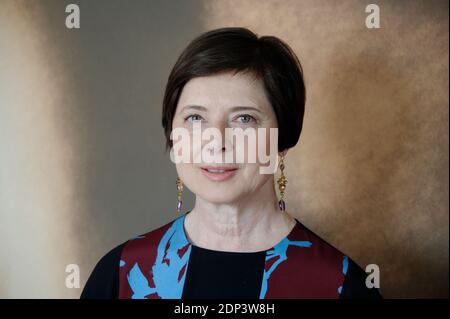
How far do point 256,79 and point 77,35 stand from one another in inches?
26.0

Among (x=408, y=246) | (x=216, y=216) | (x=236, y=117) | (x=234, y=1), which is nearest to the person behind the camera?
(x=236, y=117)

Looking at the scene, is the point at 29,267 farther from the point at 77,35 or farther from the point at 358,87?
the point at 358,87

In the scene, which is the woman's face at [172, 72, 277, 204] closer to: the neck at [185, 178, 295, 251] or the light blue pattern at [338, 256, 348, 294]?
the neck at [185, 178, 295, 251]

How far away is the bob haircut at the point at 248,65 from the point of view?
4.30ft

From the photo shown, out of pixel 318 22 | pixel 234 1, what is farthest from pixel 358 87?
pixel 234 1

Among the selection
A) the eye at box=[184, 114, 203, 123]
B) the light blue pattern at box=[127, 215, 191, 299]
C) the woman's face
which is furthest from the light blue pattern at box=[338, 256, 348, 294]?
the eye at box=[184, 114, 203, 123]

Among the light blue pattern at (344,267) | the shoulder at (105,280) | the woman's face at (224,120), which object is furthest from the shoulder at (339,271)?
the shoulder at (105,280)

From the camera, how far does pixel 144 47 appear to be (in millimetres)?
1647

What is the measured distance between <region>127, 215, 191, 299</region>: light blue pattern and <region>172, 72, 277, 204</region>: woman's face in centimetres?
19

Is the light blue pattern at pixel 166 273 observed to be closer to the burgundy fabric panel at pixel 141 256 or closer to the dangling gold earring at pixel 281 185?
the burgundy fabric panel at pixel 141 256

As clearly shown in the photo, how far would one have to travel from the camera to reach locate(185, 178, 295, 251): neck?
1.44m

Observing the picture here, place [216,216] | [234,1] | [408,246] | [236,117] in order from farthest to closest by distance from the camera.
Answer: [408,246], [234,1], [216,216], [236,117]

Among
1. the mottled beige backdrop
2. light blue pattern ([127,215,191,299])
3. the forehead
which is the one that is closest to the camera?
the forehead
